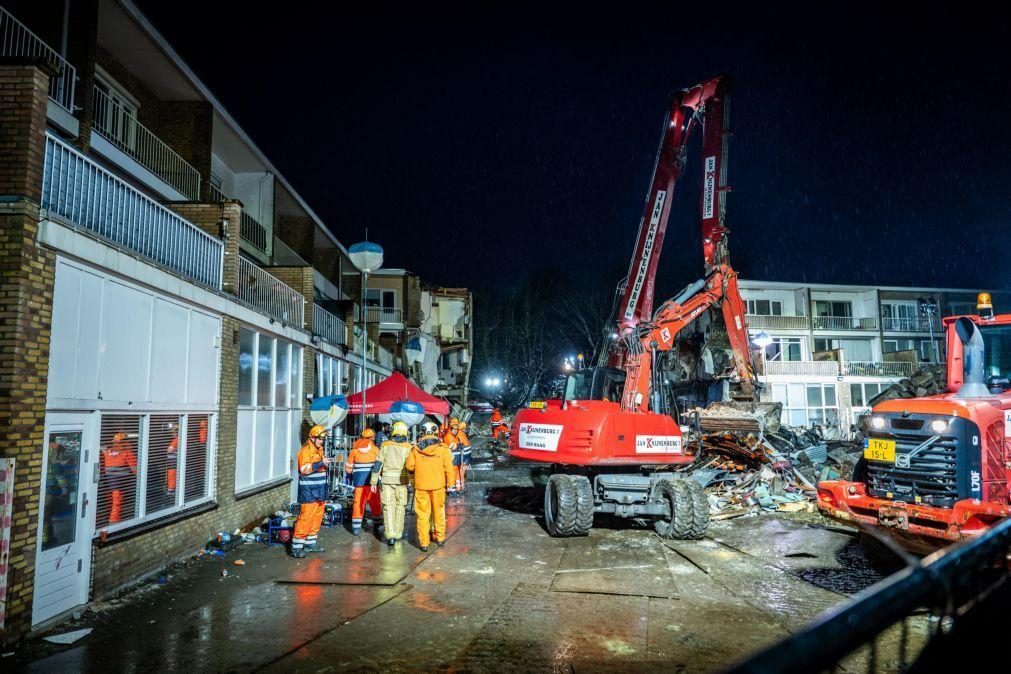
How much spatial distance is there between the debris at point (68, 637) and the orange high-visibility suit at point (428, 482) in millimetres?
4451

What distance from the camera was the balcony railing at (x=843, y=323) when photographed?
135ft

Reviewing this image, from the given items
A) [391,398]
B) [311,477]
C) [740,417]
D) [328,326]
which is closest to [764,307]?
[740,417]

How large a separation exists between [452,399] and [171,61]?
31.4 metres

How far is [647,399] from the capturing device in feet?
38.7

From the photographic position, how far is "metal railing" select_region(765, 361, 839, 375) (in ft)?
119

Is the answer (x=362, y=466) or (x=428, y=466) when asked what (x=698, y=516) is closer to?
(x=428, y=466)

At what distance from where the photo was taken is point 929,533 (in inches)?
257

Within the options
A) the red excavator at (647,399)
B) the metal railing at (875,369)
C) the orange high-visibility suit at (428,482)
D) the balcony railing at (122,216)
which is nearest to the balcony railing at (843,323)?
the metal railing at (875,369)

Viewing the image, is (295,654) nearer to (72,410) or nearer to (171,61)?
(72,410)

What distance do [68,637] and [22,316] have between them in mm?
3031

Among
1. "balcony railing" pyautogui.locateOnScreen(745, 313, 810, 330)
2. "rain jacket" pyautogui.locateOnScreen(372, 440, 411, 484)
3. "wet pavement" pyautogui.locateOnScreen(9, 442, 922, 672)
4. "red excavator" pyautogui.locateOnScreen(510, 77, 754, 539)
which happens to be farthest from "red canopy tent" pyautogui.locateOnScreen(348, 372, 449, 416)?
"balcony railing" pyautogui.locateOnScreen(745, 313, 810, 330)

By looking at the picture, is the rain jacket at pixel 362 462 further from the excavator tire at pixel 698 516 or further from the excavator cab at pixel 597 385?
the excavator tire at pixel 698 516

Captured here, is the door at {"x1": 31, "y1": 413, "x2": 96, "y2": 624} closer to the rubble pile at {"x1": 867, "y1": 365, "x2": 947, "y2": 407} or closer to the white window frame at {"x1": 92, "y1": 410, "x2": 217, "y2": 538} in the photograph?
the white window frame at {"x1": 92, "y1": 410, "x2": 217, "y2": 538}

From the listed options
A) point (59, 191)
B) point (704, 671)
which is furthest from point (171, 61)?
point (704, 671)
